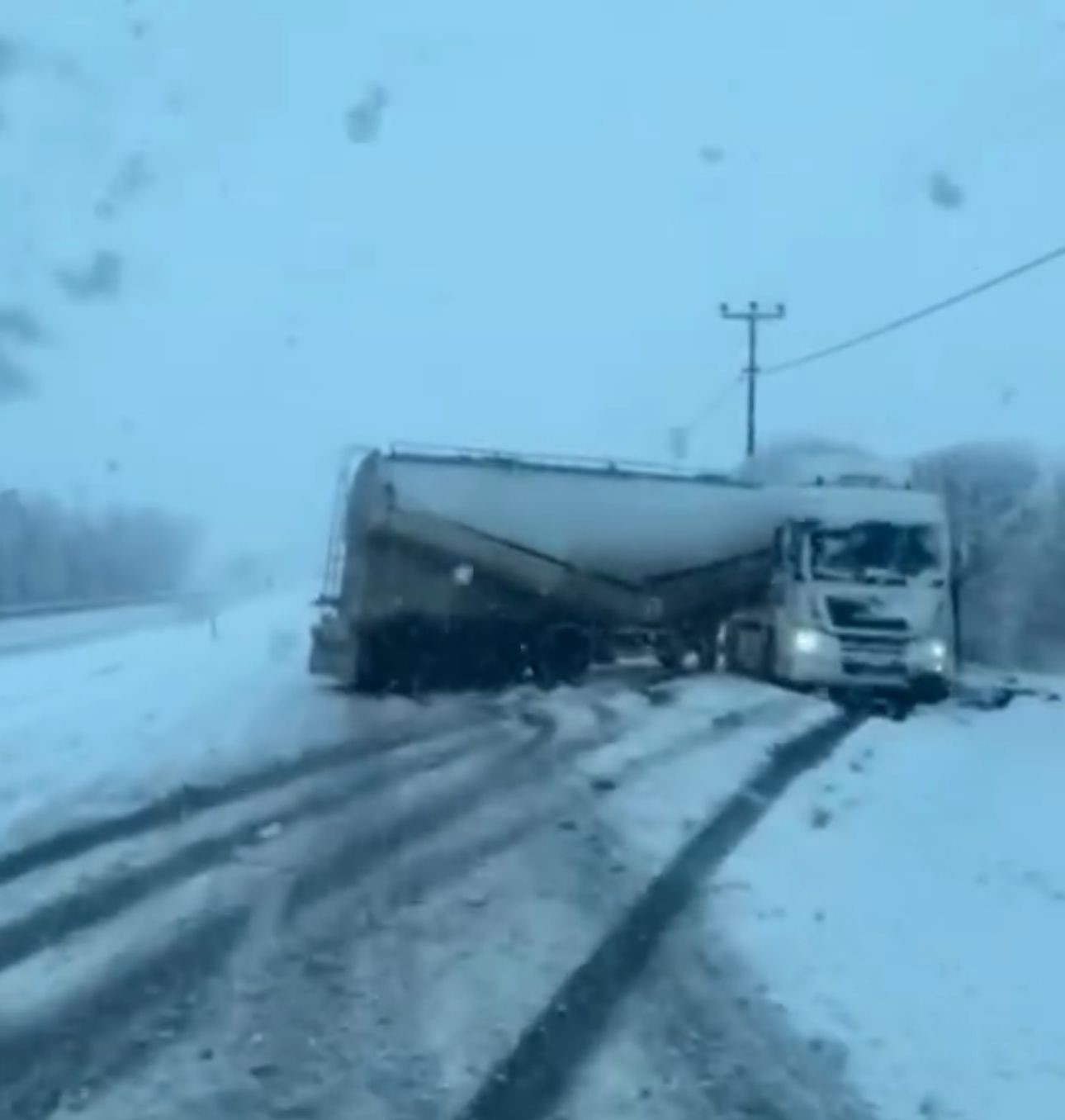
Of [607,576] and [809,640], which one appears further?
[607,576]

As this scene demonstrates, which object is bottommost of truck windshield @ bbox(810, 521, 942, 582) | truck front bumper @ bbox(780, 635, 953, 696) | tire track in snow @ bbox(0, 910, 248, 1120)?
tire track in snow @ bbox(0, 910, 248, 1120)

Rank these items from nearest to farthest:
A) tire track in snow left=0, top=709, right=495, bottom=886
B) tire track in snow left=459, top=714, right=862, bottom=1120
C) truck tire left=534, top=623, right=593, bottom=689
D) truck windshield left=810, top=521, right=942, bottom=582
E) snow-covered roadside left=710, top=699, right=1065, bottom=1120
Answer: tire track in snow left=459, top=714, right=862, bottom=1120 → snow-covered roadside left=710, top=699, right=1065, bottom=1120 → tire track in snow left=0, top=709, right=495, bottom=886 → truck windshield left=810, top=521, right=942, bottom=582 → truck tire left=534, top=623, right=593, bottom=689

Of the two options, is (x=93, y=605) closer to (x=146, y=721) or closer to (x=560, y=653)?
(x=560, y=653)

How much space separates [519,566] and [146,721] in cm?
817

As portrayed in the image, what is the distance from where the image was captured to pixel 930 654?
29109 mm

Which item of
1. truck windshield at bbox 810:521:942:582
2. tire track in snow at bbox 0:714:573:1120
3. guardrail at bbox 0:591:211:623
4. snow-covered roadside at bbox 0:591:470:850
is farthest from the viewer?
guardrail at bbox 0:591:211:623

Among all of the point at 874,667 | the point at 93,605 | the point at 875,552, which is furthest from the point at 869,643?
the point at 93,605

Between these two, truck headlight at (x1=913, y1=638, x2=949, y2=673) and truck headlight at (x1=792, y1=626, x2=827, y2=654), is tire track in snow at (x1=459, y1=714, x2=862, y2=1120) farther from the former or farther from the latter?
truck headlight at (x1=913, y1=638, x2=949, y2=673)

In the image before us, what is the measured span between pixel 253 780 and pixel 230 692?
10.1 metres

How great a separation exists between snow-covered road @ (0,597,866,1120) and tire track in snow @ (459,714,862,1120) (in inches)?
0.8

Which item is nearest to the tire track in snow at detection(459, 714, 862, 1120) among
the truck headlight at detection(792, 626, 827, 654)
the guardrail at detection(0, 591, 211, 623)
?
the truck headlight at detection(792, 626, 827, 654)

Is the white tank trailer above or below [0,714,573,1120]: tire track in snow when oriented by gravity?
above

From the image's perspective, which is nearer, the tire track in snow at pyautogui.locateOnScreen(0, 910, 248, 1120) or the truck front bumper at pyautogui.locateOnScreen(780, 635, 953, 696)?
the tire track in snow at pyautogui.locateOnScreen(0, 910, 248, 1120)

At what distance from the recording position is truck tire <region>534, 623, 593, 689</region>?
30609mm
